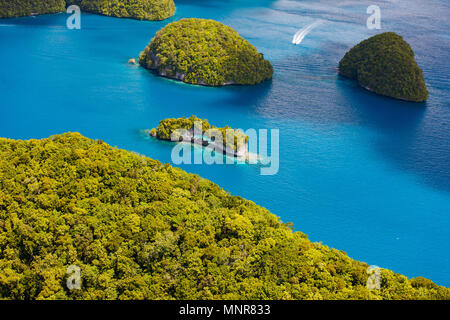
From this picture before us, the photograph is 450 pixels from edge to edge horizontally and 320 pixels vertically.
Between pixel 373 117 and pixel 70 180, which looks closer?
pixel 70 180

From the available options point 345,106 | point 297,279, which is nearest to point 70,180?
point 297,279

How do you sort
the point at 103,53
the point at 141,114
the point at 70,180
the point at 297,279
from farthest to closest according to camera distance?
the point at 103,53 < the point at 141,114 < the point at 70,180 < the point at 297,279

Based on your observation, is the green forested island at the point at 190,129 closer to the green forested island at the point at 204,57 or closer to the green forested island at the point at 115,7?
the green forested island at the point at 204,57

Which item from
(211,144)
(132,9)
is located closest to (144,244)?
(211,144)

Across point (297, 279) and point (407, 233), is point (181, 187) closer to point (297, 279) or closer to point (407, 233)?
point (297, 279)

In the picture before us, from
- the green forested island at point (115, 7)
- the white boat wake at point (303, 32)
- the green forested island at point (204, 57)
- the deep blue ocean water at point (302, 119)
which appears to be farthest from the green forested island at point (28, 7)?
the white boat wake at point (303, 32)

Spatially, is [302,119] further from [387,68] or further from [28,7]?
[28,7]
